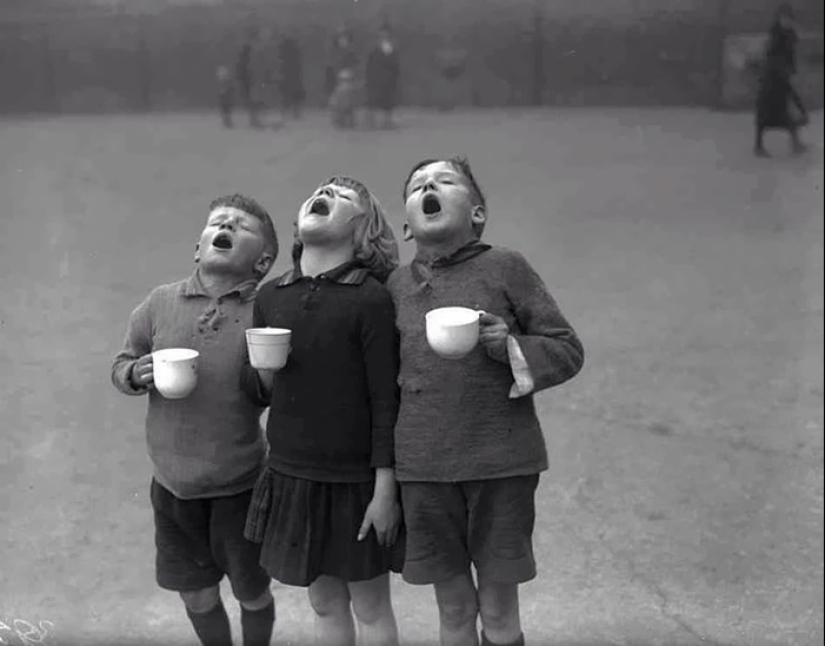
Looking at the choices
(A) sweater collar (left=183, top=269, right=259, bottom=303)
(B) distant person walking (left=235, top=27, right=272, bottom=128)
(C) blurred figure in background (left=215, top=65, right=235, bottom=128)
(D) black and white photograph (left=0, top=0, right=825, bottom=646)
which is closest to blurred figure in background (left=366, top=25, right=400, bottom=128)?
(D) black and white photograph (left=0, top=0, right=825, bottom=646)

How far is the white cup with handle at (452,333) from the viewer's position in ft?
6.77

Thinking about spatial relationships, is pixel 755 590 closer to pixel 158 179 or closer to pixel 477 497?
pixel 477 497

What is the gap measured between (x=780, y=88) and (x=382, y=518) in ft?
5.70

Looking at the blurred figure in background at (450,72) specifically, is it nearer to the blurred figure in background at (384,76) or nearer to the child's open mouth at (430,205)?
the blurred figure in background at (384,76)

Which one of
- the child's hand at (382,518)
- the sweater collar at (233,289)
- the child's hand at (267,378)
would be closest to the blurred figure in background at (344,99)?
the sweater collar at (233,289)

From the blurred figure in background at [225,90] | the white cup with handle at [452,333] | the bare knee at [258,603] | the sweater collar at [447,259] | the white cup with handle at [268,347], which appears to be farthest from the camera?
the blurred figure in background at [225,90]

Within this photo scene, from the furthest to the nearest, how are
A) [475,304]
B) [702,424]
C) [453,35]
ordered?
[702,424], [453,35], [475,304]

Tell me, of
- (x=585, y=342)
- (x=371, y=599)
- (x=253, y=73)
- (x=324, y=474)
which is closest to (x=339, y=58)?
(x=253, y=73)

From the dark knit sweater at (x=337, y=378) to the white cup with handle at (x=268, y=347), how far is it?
0.08m

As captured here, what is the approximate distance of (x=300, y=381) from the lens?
→ 2279 mm

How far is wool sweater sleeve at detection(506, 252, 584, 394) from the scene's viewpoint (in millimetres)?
2182

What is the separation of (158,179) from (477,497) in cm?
149

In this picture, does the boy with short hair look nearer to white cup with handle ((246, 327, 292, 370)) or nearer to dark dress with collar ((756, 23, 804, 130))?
white cup with handle ((246, 327, 292, 370))

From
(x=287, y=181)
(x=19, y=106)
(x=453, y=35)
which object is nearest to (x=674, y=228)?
(x=453, y=35)
